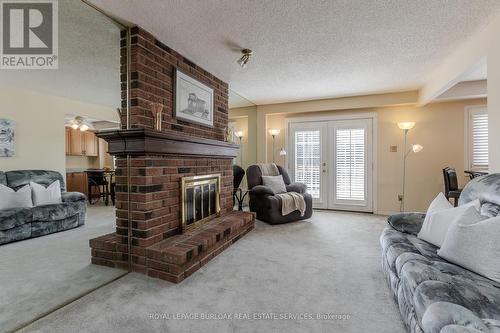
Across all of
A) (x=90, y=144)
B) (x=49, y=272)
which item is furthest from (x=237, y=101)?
(x=49, y=272)

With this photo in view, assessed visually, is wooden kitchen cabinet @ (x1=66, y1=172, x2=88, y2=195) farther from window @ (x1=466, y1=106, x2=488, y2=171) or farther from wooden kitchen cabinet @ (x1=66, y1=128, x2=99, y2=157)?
window @ (x1=466, y1=106, x2=488, y2=171)

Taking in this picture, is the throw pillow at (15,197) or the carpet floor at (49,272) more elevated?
the throw pillow at (15,197)

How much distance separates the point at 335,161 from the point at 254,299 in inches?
151

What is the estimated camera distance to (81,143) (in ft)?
6.72

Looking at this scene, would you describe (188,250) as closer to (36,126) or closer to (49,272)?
(49,272)

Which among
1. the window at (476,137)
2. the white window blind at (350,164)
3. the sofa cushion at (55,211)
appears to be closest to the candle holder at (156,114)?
the sofa cushion at (55,211)

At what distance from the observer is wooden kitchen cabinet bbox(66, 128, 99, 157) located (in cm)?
196

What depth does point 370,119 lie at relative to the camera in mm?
4762

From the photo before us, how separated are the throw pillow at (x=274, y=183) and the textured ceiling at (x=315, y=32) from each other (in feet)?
5.85

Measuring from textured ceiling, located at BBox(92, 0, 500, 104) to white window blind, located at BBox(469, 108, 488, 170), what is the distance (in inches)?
61.2

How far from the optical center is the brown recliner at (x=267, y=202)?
12.7 feet

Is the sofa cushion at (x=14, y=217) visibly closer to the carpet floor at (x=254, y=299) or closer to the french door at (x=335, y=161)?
the carpet floor at (x=254, y=299)

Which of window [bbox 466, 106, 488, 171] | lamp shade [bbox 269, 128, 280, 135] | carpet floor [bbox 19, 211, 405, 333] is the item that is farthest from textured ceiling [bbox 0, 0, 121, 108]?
window [bbox 466, 106, 488, 171]

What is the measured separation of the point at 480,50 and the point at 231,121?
14.0 feet
